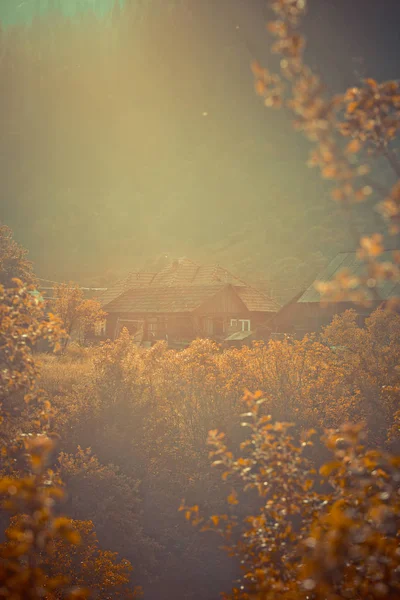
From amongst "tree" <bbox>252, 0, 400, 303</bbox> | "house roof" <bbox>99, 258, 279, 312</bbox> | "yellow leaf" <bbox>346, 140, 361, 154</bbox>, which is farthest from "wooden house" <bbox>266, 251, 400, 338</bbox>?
"yellow leaf" <bbox>346, 140, 361, 154</bbox>

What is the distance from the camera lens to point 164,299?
37.4 meters

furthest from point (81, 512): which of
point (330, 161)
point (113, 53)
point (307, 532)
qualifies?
point (113, 53)

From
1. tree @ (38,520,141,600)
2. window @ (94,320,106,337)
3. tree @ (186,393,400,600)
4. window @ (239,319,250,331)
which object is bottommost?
tree @ (38,520,141,600)

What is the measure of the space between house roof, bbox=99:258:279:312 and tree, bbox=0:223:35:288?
442 inches

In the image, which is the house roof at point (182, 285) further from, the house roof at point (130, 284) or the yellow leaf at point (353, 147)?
the yellow leaf at point (353, 147)

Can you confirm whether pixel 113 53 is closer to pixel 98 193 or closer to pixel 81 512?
pixel 98 193

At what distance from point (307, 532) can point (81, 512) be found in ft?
26.5

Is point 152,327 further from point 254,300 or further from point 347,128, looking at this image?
point 347,128

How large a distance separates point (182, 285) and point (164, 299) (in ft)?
9.03

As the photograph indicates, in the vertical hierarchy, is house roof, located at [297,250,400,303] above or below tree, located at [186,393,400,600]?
above

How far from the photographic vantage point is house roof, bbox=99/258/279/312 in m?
38.4

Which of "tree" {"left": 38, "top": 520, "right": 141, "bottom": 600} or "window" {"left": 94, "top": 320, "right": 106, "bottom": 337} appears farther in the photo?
"window" {"left": 94, "top": 320, "right": 106, "bottom": 337}

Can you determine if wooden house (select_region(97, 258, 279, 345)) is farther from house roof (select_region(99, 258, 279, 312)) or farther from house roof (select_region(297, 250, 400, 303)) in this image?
house roof (select_region(297, 250, 400, 303))

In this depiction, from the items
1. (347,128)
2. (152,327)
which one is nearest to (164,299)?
(152,327)
